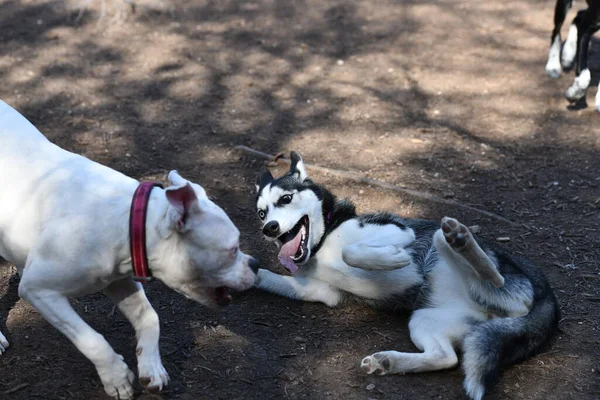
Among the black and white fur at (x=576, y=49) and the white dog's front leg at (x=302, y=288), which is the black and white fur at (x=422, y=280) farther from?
the black and white fur at (x=576, y=49)

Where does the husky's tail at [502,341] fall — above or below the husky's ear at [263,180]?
above

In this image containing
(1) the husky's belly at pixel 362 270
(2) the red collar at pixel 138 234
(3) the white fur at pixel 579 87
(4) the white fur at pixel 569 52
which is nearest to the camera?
(2) the red collar at pixel 138 234

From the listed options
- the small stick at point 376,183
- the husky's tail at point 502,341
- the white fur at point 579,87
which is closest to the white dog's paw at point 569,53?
the white fur at point 579,87

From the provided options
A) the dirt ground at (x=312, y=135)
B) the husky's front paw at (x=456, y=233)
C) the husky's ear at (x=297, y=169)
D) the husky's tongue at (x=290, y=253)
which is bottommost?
the dirt ground at (x=312, y=135)

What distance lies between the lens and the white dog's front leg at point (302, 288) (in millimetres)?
4613

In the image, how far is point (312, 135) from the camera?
6801mm

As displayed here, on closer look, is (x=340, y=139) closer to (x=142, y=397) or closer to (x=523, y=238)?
(x=523, y=238)

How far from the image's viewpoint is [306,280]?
4668mm

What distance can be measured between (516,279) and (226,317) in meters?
1.65

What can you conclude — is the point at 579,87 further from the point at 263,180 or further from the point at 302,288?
the point at 302,288

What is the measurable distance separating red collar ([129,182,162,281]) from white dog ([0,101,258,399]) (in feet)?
0.07

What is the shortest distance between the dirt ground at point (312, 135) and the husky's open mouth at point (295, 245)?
0.91 feet

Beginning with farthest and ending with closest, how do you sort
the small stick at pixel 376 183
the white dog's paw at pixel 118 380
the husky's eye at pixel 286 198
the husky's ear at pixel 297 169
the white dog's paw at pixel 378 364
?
the small stick at pixel 376 183, the husky's ear at pixel 297 169, the husky's eye at pixel 286 198, the white dog's paw at pixel 378 364, the white dog's paw at pixel 118 380

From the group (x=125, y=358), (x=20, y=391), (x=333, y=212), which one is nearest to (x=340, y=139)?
(x=333, y=212)
